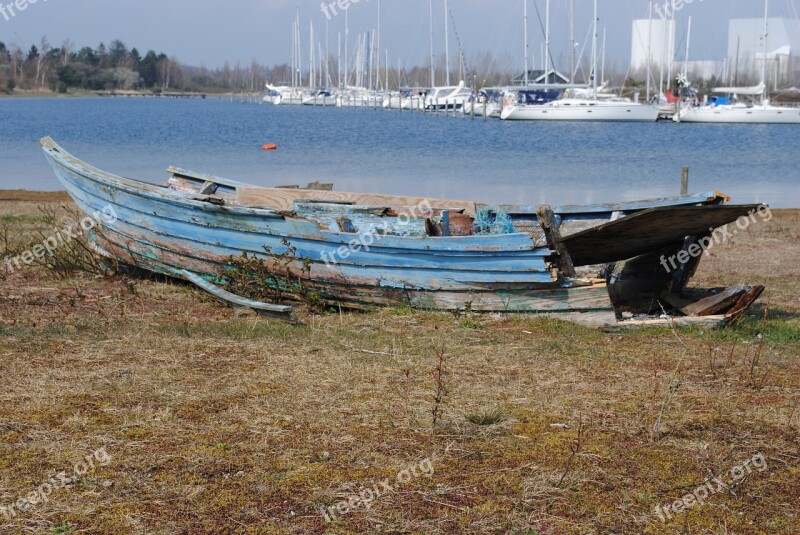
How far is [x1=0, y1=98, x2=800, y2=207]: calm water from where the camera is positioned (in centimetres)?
2655

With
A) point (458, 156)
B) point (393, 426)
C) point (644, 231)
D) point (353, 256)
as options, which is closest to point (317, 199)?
point (353, 256)

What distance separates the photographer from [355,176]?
28.9 metres

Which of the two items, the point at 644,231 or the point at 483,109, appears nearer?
the point at 644,231

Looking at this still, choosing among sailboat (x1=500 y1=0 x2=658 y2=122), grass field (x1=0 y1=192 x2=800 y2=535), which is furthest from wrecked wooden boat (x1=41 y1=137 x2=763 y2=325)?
sailboat (x1=500 y1=0 x2=658 y2=122)

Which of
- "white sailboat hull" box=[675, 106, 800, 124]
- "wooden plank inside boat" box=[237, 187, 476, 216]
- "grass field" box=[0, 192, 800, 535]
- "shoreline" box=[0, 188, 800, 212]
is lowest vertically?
"grass field" box=[0, 192, 800, 535]

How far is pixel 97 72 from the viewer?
141375mm

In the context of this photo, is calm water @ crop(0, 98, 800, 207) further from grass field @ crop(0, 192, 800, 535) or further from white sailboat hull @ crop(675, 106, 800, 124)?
grass field @ crop(0, 192, 800, 535)

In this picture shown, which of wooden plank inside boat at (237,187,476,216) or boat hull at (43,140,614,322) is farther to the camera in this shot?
wooden plank inside boat at (237,187,476,216)

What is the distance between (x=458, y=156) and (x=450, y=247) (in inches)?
1163

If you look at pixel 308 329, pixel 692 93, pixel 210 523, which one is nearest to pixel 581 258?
pixel 308 329

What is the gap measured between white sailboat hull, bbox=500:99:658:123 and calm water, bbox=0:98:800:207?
896 millimetres

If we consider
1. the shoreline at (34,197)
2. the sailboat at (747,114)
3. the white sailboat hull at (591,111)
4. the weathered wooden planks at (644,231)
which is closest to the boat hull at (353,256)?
the weathered wooden planks at (644,231)

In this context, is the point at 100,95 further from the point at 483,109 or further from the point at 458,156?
the point at 458,156

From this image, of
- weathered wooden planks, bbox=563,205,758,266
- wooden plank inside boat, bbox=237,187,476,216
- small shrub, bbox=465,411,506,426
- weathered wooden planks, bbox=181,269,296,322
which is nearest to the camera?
small shrub, bbox=465,411,506,426
